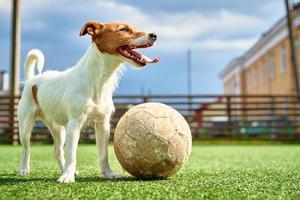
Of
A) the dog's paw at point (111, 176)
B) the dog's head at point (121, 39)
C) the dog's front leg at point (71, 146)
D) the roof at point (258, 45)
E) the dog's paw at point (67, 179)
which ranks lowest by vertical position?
the dog's paw at point (111, 176)

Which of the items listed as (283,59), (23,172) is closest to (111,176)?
(23,172)

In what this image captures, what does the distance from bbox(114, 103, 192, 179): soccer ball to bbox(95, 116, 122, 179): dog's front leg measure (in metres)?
0.22

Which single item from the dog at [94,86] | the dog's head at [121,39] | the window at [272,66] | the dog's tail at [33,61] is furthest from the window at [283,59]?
the dog's head at [121,39]

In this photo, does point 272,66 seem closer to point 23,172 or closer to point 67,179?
point 23,172

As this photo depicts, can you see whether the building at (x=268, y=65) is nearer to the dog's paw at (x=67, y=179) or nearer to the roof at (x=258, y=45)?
the roof at (x=258, y=45)

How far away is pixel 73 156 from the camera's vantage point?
4.11m

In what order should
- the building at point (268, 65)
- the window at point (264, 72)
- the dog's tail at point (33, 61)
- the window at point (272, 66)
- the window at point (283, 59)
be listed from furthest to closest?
the window at point (264, 72), the window at point (272, 66), the window at point (283, 59), the building at point (268, 65), the dog's tail at point (33, 61)

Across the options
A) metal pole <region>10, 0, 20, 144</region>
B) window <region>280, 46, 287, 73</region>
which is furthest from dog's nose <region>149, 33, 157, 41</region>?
window <region>280, 46, 287, 73</region>

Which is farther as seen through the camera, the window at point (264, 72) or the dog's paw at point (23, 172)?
the window at point (264, 72)

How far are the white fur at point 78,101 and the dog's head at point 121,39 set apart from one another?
8cm

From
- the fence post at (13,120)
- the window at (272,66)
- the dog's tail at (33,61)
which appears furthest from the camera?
the window at (272,66)

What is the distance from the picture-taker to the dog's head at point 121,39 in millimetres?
4109

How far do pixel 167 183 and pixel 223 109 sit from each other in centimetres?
1284

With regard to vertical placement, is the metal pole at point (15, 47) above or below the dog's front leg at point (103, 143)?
above
